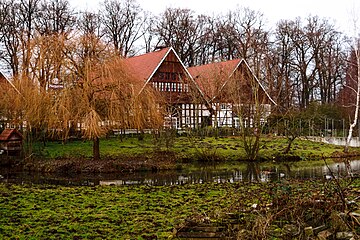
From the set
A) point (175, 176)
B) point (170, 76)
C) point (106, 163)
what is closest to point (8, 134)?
point (106, 163)

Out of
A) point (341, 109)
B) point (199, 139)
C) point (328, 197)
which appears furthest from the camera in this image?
point (341, 109)

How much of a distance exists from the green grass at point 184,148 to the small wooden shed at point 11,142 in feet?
3.23

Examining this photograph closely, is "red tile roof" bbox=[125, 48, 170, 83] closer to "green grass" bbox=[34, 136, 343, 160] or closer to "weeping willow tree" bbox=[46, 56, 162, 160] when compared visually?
"green grass" bbox=[34, 136, 343, 160]

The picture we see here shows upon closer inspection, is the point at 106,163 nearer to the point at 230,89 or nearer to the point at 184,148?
the point at 184,148

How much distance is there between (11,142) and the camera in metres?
24.9

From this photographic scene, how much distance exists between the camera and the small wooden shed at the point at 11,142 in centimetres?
2472

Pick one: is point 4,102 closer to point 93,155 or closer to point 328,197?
point 93,155

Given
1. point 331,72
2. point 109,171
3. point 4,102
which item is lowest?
point 109,171

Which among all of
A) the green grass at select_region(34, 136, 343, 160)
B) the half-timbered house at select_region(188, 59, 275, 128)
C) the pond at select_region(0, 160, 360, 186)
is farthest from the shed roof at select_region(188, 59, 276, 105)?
the pond at select_region(0, 160, 360, 186)

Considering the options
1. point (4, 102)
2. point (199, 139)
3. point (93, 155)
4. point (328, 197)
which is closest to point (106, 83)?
point (93, 155)

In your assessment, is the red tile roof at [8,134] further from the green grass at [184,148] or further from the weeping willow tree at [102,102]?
the weeping willow tree at [102,102]

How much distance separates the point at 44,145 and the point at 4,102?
3.91 meters

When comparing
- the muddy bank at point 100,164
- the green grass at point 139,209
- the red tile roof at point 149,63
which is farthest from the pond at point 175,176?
the red tile roof at point 149,63

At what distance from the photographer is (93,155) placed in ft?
78.5
